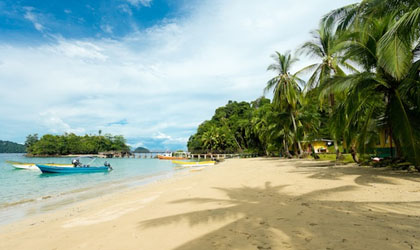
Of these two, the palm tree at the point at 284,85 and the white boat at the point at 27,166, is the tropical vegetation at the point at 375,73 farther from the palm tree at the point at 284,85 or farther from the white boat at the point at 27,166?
the white boat at the point at 27,166

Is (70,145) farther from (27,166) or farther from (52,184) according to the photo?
(52,184)

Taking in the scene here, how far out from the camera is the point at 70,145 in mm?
93188

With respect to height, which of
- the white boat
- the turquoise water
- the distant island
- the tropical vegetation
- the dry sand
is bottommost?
the turquoise water

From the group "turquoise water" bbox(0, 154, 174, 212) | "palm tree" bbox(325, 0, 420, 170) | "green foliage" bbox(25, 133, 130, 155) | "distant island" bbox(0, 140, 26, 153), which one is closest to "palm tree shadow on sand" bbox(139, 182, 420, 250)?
"palm tree" bbox(325, 0, 420, 170)

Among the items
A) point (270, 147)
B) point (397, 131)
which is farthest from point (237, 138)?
point (397, 131)

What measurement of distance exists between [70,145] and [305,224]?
10526 cm

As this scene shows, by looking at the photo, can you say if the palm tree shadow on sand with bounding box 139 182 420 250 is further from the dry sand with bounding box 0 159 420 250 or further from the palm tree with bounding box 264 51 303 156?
the palm tree with bounding box 264 51 303 156

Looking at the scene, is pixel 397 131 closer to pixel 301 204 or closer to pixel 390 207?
pixel 390 207

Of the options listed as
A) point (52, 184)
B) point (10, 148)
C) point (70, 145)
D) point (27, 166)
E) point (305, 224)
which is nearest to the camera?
point (305, 224)

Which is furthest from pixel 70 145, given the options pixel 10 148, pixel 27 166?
pixel 10 148

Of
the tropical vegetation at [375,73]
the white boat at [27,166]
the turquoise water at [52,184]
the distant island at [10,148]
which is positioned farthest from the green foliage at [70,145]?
the distant island at [10,148]

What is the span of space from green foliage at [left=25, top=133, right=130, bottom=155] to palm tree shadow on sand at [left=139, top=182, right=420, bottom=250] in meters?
99.4

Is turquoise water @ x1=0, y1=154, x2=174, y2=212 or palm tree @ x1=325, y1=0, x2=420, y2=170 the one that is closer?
palm tree @ x1=325, y1=0, x2=420, y2=170

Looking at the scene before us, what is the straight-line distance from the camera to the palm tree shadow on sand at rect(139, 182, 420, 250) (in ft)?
10.3
